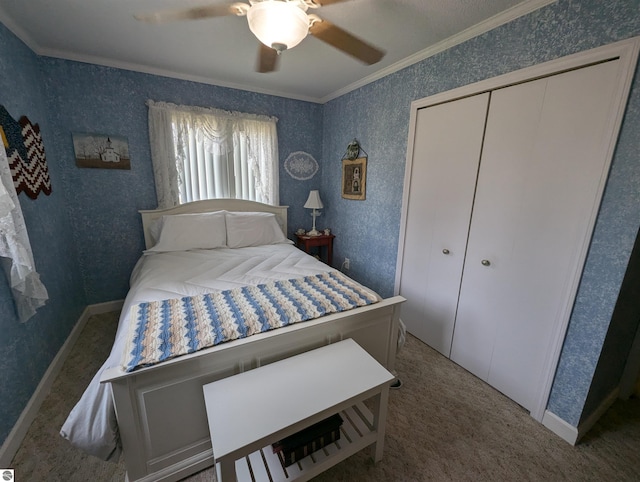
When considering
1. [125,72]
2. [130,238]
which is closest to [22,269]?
[130,238]

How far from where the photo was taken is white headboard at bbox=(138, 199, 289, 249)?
109 inches

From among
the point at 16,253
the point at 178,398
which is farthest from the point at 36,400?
the point at 178,398

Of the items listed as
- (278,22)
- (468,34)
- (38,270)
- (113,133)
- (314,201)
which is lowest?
(38,270)

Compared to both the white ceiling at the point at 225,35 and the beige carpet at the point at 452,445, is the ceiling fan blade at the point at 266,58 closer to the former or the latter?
the white ceiling at the point at 225,35

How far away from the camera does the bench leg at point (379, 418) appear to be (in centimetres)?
127

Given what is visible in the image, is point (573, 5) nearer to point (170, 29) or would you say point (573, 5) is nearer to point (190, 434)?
point (170, 29)

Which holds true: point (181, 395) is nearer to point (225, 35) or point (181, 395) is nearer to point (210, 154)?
point (225, 35)

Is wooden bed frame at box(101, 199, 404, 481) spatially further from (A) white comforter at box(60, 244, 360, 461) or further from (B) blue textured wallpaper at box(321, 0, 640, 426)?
(B) blue textured wallpaper at box(321, 0, 640, 426)

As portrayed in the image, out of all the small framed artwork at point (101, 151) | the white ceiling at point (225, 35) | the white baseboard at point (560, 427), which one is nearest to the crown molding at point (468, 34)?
the white ceiling at point (225, 35)

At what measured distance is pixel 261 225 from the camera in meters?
2.97

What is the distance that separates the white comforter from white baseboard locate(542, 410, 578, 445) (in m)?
1.64

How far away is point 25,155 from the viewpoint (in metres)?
1.79

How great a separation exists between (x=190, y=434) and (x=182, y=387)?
0.28 metres

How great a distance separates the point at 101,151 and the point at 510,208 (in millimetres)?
3417
